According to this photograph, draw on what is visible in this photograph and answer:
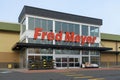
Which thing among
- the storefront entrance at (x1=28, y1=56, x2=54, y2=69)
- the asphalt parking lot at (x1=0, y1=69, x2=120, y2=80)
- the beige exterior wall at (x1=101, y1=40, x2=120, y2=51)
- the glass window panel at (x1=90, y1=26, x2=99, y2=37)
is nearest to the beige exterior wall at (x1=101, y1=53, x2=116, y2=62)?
the beige exterior wall at (x1=101, y1=40, x2=120, y2=51)

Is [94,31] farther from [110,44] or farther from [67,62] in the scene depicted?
[110,44]

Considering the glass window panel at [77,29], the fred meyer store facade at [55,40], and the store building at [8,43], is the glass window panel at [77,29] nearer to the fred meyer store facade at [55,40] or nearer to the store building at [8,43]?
the fred meyer store facade at [55,40]

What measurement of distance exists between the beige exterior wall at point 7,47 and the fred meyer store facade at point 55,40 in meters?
0.38

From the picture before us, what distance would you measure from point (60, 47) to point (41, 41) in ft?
11.0

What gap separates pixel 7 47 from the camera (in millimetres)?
42281

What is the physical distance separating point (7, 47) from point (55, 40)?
8230 millimetres

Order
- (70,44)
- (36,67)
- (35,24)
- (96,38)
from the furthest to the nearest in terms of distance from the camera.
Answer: (96,38)
(70,44)
(35,24)
(36,67)

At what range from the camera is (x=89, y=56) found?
149ft

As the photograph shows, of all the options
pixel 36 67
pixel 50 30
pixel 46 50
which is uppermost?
pixel 50 30

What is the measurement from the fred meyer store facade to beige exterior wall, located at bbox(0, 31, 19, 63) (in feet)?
1.23

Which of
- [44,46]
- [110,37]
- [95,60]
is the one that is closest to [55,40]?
[44,46]

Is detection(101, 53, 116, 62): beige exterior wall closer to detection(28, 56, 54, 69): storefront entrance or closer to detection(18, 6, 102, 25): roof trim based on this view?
detection(18, 6, 102, 25): roof trim

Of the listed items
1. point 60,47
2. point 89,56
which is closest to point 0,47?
point 60,47

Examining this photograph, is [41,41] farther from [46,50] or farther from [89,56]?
[89,56]
